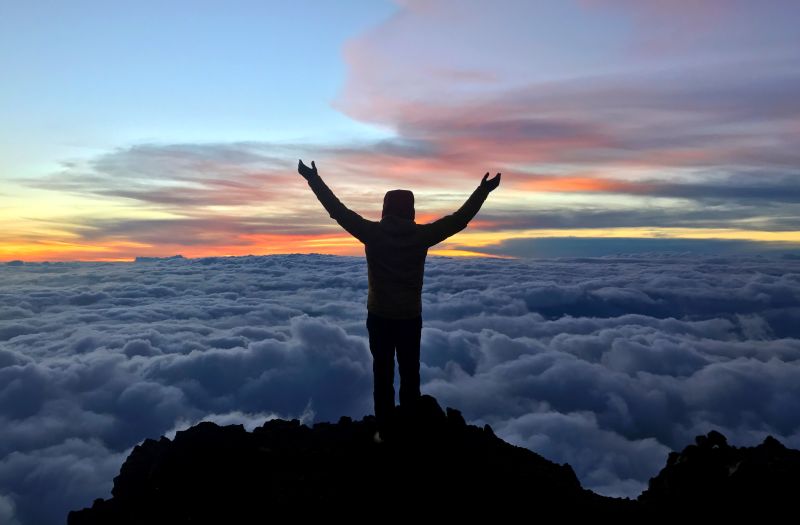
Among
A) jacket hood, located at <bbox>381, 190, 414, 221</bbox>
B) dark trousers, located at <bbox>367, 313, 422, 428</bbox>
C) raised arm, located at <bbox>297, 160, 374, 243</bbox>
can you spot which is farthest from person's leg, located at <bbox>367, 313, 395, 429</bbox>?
jacket hood, located at <bbox>381, 190, 414, 221</bbox>

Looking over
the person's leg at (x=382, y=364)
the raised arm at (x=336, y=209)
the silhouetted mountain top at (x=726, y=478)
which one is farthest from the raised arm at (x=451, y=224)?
the silhouetted mountain top at (x=726, y=478)

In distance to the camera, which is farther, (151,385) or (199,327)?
(199,327)

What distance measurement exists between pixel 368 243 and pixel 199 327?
20914cm

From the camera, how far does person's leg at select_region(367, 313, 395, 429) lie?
6828mm

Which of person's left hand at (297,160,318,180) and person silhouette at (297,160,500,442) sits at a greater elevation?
person's left hand at (297,160,318,180)

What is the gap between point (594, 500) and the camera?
291 inches

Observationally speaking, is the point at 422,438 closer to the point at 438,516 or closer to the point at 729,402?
the point at 438,516

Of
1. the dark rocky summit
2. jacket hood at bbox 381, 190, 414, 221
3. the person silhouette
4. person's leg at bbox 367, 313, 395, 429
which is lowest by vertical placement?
the dark rocky summit

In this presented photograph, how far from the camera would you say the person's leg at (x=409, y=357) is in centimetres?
680

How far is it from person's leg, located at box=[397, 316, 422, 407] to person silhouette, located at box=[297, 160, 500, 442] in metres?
0.01

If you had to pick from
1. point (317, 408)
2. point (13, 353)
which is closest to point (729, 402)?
point (317, 408)

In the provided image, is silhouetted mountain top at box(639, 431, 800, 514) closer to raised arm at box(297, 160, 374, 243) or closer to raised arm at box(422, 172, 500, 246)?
raised arm at box(422, 172, 500, 246)

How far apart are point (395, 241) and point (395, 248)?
88 mm

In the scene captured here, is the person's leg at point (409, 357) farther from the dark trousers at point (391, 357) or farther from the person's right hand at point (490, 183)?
the person's right hand at point (490, 183)
